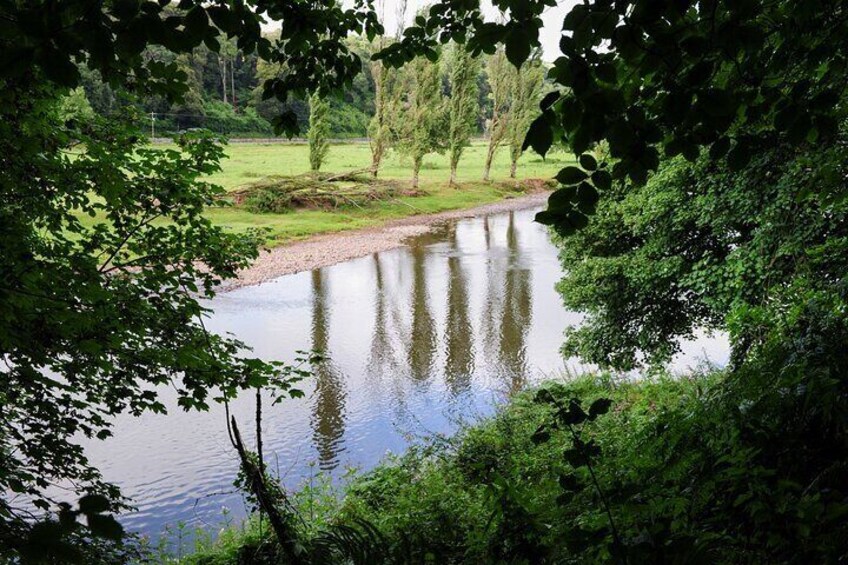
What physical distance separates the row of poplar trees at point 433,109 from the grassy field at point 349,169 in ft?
10.3

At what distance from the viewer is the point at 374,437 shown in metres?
11.6

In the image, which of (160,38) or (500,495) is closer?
(160,38)

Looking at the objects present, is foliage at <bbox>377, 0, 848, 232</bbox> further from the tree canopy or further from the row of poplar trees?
the row of poplar trees

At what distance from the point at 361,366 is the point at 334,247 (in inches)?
602

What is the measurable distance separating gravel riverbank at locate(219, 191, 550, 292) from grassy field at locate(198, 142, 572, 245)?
38.4 inches

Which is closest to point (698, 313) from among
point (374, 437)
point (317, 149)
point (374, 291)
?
point (374, 437)

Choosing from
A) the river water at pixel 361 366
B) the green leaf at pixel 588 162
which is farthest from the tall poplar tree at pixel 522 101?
the green leaf at pixel 588 162

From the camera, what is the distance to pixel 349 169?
4881 centimetres

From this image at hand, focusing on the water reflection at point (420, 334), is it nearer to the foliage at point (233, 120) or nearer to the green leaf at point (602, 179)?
the green leaf at point (602, 179)

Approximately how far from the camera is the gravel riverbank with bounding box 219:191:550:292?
24.5 meters

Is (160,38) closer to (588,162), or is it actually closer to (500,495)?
(588,162)

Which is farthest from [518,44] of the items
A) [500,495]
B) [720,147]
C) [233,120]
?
[233,120]

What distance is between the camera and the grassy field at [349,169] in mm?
33312

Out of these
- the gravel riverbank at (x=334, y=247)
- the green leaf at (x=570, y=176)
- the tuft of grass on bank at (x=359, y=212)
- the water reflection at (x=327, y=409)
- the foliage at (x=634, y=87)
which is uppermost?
the foliage at (x=634, y=87)
